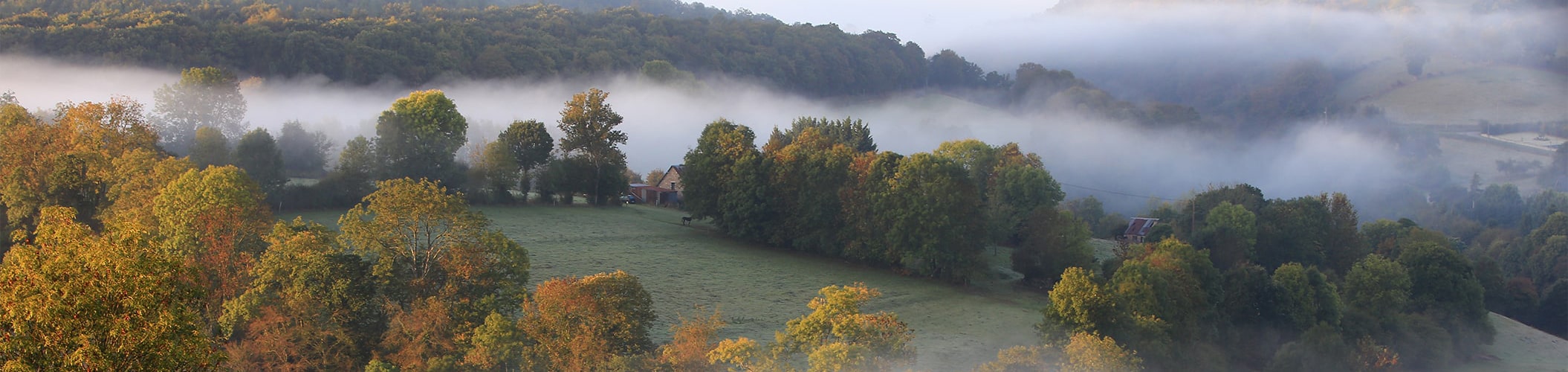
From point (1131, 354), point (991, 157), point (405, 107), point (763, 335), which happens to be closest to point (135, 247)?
point (763, 335)

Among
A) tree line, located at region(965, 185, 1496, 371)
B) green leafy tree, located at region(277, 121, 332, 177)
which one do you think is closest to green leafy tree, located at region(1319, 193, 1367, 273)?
tree line, located at region(965, 185, 1496, 371)

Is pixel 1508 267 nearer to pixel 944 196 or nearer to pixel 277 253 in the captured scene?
pixel 944 196

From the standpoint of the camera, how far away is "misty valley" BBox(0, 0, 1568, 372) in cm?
3056

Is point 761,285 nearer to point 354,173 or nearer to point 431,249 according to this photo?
point 431,249

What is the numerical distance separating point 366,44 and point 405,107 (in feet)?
167

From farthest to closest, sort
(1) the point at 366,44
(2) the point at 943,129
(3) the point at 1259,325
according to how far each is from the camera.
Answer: (2) the point at 943,129 < (1) the point at 366,44 < (3) the point at 1259,325

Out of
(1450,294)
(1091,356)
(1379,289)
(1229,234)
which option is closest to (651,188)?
(1229,234)

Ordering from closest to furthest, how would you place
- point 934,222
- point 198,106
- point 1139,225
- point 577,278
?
point 577,278 < point 934,222 < point 198,106 < point 1139,225

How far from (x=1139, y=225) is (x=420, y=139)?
59.4 m

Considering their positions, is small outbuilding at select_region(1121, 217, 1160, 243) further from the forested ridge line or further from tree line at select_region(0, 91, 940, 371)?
the forested ridge line

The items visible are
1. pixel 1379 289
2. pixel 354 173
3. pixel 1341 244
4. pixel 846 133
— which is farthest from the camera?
pixel 846 133

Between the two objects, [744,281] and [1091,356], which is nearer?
[1091,356]

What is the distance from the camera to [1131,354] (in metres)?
38.6

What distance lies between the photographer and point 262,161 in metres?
58.3
